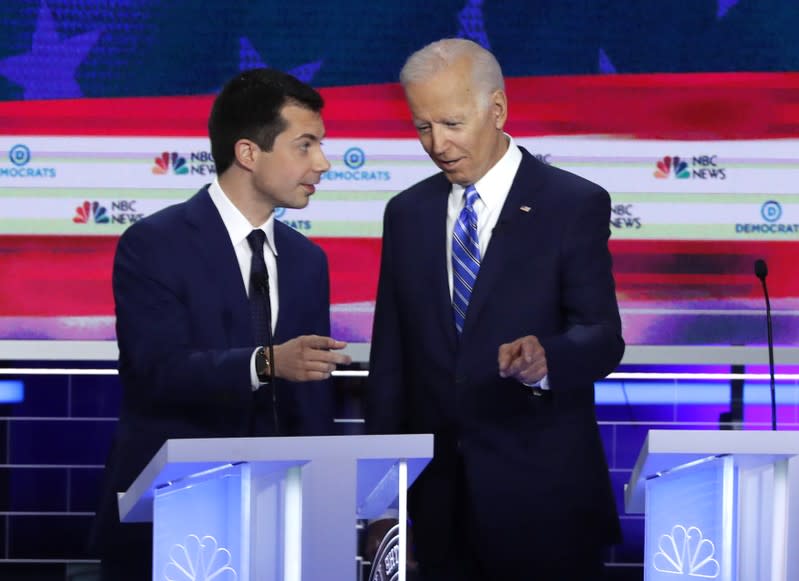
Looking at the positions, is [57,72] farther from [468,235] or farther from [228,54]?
[468,235]

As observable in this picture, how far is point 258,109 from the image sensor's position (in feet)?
10.8

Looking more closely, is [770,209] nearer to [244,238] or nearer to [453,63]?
[453,63]

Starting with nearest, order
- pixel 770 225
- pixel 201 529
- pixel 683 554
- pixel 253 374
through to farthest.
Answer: pixel 201 529
pixel 683 554
pixel 253 374
pixel 770 225

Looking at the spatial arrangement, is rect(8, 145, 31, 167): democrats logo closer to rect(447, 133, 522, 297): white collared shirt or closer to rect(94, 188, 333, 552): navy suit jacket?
rect(94, 188, 333, 552): navy suit jacket

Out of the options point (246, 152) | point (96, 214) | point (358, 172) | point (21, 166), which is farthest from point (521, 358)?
point (21, 166)

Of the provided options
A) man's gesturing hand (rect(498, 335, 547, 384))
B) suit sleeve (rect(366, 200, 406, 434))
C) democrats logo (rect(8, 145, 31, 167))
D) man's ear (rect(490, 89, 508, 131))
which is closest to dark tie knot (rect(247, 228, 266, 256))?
suit sleeve (rect(366, 200, 406, 434))

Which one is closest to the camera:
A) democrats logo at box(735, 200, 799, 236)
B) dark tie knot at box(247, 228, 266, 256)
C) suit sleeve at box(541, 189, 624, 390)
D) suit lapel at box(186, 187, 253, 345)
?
suit sleeve at box(541, 189, 624, 390)

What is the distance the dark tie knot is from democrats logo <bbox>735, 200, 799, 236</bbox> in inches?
81.2

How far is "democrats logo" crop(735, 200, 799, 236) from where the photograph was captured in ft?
15.3

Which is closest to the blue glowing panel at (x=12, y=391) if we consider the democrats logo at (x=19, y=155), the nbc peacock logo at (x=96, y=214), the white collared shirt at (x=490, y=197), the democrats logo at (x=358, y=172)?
the nbc peacock logo at (x=96, y=214)

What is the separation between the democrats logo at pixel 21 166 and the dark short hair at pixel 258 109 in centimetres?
155

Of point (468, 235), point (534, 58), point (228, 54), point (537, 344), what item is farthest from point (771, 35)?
point (537, 344)

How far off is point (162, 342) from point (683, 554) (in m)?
1.23

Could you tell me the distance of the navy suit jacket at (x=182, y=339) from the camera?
2.95 metres
